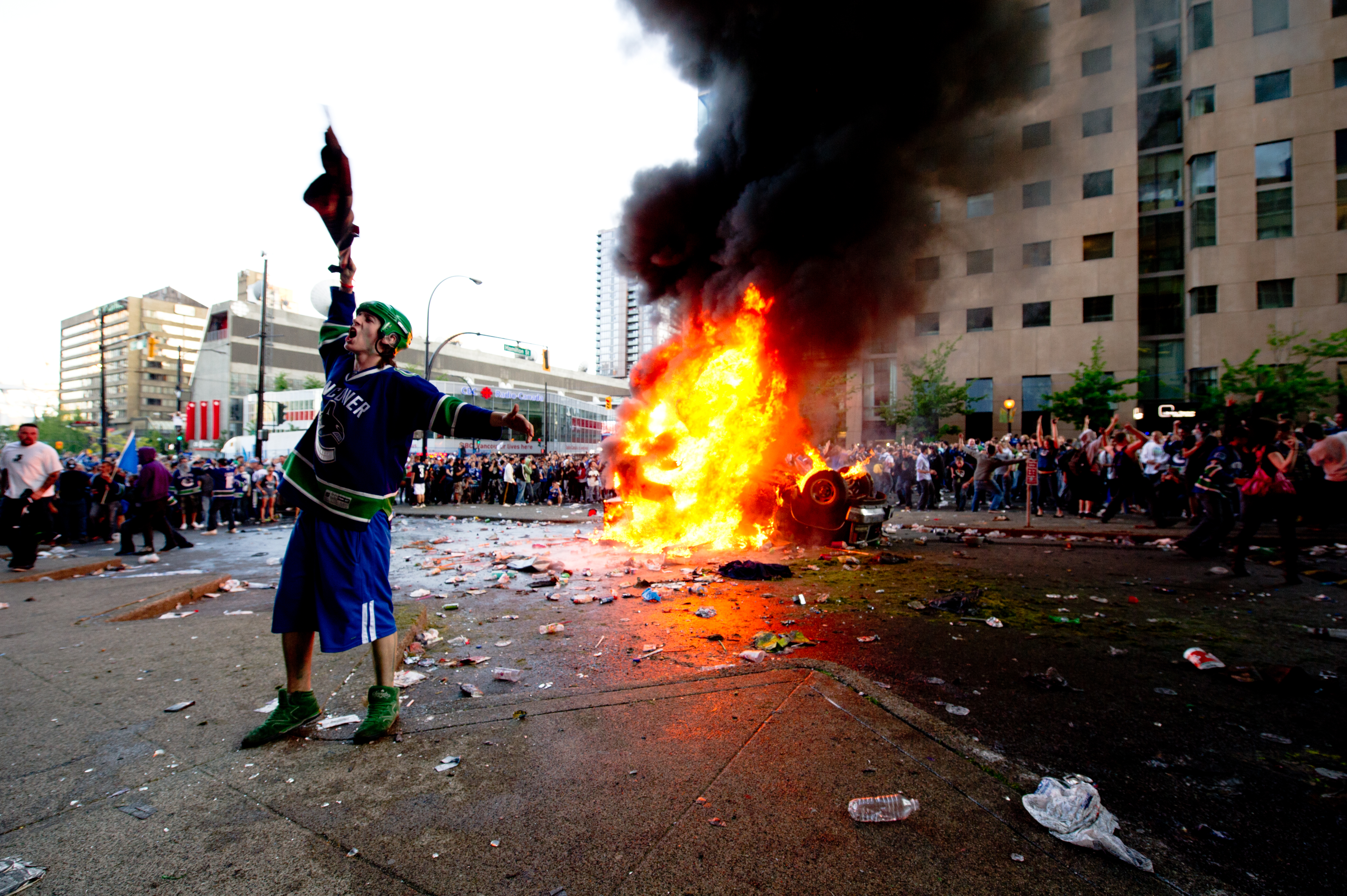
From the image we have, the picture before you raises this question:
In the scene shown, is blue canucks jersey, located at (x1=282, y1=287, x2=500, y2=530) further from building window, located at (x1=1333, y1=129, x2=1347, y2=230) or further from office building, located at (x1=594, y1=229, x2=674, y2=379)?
office building, located at (x1=594, y1=229, x2=674, y2=379)

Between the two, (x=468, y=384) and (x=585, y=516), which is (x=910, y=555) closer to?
(x=585, y=516)

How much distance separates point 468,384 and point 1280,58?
41.7 metres

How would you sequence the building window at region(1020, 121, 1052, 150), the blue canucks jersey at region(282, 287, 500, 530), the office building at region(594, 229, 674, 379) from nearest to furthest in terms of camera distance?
1. the blue canucks jersey at region(282, 287, 500, 530)
2. the building window at region(1020, 121, 1052, 150)
3. the office building at region(594, 229, 674, 379)

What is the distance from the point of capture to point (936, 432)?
30.4 meters

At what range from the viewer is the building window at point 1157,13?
26000mm

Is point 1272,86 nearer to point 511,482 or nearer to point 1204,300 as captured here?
Result: point 1204,300

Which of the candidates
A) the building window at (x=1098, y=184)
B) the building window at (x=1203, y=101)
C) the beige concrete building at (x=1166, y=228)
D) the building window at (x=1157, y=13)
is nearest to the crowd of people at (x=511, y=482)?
the beige concrete building at (x=1166, y=228)

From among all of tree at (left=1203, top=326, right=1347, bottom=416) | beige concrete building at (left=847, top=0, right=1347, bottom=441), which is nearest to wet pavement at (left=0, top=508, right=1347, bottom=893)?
beige concrete building at (left=847, top=0, right=1347, bottom=441)

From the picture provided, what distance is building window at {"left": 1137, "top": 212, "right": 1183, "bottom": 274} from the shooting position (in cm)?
3005

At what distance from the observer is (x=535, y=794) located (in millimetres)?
2424

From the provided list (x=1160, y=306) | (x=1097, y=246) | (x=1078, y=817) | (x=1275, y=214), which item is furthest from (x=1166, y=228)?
(x=1078, y=817)

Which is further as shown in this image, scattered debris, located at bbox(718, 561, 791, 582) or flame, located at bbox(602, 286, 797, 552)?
flame, located at bbox(602, 286, 797, 552)

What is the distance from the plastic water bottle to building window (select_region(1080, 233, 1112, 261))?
3499 centimetres

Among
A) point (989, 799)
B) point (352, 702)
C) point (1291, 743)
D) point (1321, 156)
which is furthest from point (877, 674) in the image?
point (1321, 156)
